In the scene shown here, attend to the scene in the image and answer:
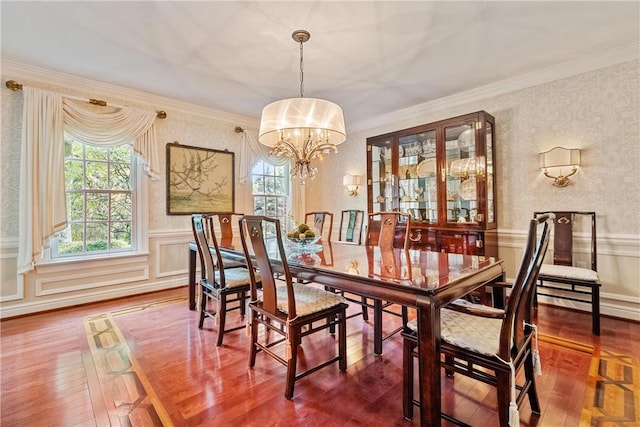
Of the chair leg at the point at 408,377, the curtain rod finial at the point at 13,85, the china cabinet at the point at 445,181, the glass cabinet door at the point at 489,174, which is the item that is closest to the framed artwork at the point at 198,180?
the curtain rod finial at the point at 13,85

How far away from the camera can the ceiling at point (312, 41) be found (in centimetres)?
221

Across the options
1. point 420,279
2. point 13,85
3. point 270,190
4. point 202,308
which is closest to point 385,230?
point 420,279

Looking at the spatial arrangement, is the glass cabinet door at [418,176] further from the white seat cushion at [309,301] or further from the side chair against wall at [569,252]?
the white seat cushion at [309,301]

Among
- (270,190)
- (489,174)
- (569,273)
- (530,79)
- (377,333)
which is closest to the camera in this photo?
(377,333)

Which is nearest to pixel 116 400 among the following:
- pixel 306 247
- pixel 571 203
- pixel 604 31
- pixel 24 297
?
pixel 306 247

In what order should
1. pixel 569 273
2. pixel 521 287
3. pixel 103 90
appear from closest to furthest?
pixel 521 287
pixel 569 273
pixel 103 90

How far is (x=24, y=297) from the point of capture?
3096mm

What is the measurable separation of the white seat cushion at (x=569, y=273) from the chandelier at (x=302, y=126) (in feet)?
7.47

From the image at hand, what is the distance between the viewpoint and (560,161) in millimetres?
3006

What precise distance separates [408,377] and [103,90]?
13.9ft

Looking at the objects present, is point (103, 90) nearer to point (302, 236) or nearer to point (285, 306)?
point (302, 236)

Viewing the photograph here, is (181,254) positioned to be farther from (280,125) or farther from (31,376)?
(280,125)

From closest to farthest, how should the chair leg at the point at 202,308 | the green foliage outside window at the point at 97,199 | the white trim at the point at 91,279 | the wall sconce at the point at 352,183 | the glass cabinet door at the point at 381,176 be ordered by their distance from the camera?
the chair leg at the point at 202,308
the white trim at the point at 91,279
the green foliage outside window at the point at 97,199
the glass cabinet door at the point at 381,176
the wall sconce at the point at 352,183

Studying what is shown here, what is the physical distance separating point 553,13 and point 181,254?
4640 mm
